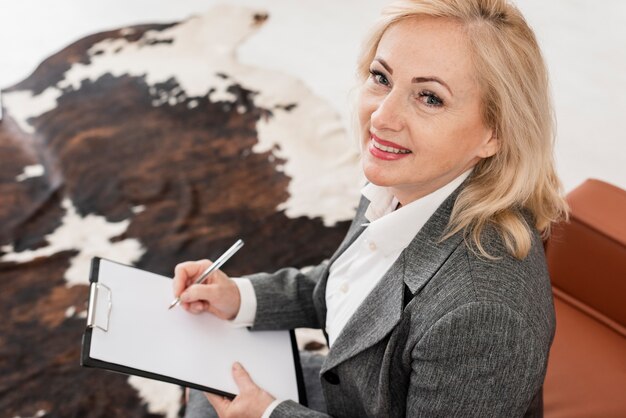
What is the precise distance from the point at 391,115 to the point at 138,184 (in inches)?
62.0

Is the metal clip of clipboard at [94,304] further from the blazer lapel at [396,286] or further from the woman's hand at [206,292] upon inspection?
the blazer lapel at [396,286]

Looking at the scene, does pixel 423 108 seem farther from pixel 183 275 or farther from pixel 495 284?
pixel 183 275

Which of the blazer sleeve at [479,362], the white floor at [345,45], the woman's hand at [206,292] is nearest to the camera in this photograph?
the blazer sleeve at [479,362]

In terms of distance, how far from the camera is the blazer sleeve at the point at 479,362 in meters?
1.04

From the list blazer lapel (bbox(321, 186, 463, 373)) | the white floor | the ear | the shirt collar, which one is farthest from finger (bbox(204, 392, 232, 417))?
the white floor

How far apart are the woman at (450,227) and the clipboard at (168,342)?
0.07 metres

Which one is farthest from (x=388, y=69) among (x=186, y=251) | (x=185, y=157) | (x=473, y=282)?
(x=185, y=157)

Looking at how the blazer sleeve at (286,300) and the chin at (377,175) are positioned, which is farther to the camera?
the blazer sleeve at (286,300)

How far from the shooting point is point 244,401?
1.34 metres

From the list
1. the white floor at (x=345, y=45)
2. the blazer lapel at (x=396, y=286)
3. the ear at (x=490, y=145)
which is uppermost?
the ear at (x=490, y=145)

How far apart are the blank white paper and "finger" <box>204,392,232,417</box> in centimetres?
2

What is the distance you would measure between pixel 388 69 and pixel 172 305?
0.63 metres

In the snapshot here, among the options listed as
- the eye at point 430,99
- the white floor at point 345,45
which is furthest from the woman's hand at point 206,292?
the white floor at point 345,45

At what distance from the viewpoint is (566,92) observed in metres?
3.23
